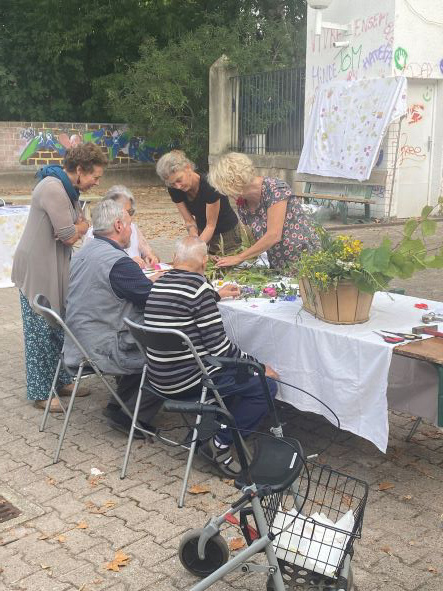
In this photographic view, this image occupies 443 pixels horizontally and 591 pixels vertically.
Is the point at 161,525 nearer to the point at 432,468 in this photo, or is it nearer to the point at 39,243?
the point at 432,468

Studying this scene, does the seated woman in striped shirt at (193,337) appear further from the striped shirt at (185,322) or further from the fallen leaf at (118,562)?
the fallen leaf at (118,562)

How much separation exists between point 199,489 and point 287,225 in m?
1.86

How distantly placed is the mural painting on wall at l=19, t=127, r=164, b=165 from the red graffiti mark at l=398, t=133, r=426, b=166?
370 inches

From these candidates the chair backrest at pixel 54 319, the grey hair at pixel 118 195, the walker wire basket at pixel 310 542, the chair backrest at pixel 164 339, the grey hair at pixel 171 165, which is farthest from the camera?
the grey hair at pixel 171 165

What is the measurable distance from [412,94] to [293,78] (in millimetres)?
2871

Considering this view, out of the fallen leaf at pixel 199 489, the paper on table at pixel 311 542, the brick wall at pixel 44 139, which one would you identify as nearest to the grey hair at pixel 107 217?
the fallen leaf at pixel 199 489

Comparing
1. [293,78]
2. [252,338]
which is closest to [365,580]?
[252,338]

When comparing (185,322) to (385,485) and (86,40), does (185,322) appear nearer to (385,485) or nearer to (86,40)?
(385,485)

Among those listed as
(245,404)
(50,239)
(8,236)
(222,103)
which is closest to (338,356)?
(245,404)

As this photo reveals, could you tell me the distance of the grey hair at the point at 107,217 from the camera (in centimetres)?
441

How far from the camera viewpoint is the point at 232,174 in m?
4.59

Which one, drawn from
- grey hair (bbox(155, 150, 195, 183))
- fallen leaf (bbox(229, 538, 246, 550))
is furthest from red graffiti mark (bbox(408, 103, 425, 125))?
fallen leaf (bbox(229, 538, 246, 550))

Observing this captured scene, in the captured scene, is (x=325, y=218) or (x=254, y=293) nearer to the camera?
(x=254, y=293)

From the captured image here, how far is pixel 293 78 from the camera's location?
46.8 ft
